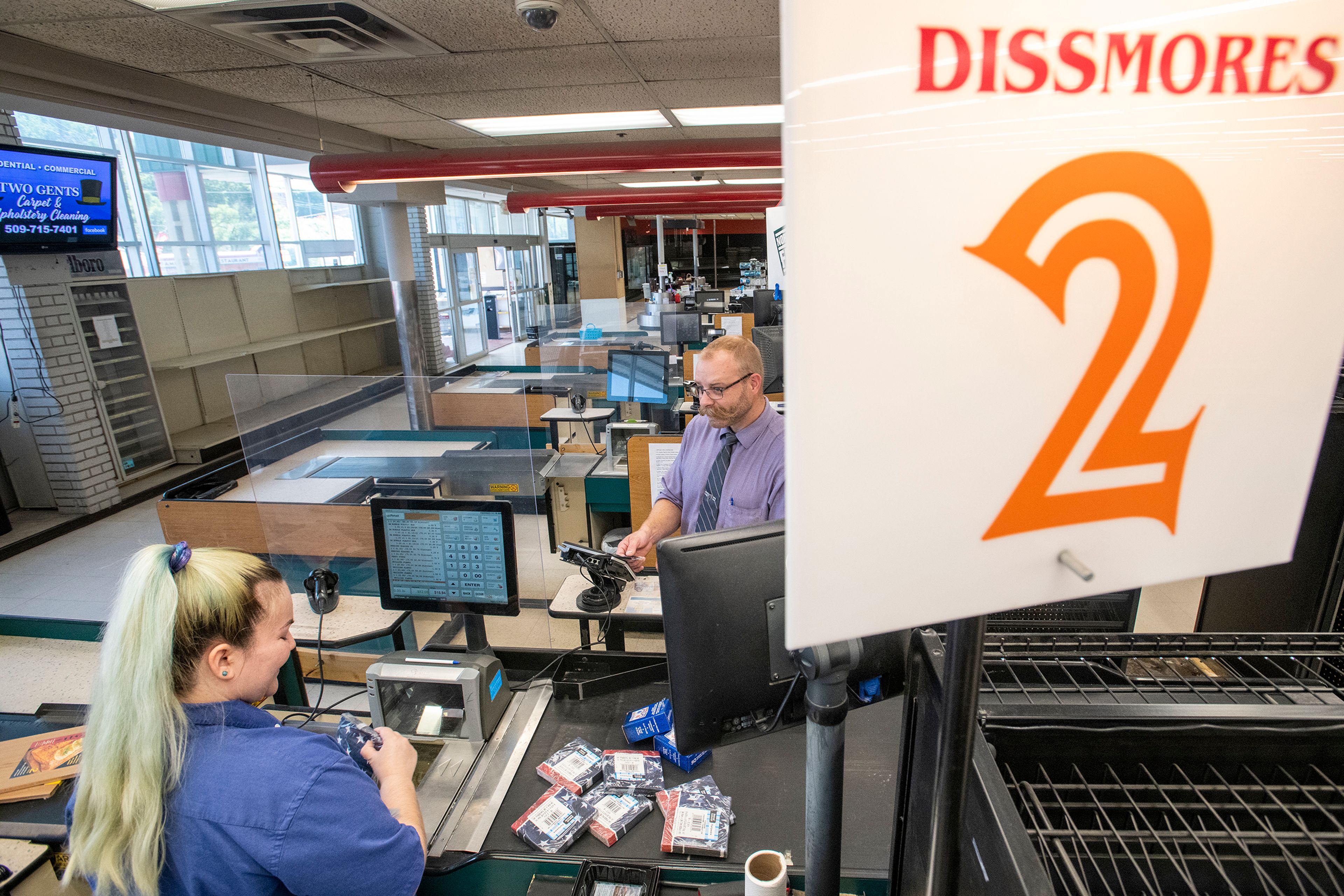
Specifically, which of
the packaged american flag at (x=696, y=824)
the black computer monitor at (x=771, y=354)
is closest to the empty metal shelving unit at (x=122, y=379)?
the black computer monitor at (x=771, y=354)

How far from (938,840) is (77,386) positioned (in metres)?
7.19

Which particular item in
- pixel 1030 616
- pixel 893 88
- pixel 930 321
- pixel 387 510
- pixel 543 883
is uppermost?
pixel 893 88

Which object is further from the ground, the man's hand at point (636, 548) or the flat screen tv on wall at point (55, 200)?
the flat screen tv on wall at point (55, 200)

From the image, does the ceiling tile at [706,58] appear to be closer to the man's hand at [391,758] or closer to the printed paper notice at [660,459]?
the printed paper notice at [660,459]

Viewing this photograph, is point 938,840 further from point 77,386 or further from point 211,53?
point 77,386

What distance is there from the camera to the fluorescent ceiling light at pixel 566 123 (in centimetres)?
492

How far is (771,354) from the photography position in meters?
5.14

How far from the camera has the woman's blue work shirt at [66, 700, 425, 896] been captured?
1039mm

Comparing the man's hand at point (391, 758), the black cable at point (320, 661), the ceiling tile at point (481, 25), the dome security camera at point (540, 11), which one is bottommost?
the black cable at point (320, 661)

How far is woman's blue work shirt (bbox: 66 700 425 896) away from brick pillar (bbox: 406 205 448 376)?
9475mm

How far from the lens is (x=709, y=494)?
2367 mm

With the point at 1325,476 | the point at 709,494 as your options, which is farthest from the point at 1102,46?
the point at 1325,476

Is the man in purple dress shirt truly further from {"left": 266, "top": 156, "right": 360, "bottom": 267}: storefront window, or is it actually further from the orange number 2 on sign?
{"left": 266, "top": 156, "right": 360, "bottom": 267}: storefront window

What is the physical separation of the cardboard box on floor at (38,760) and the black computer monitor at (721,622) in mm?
1681
